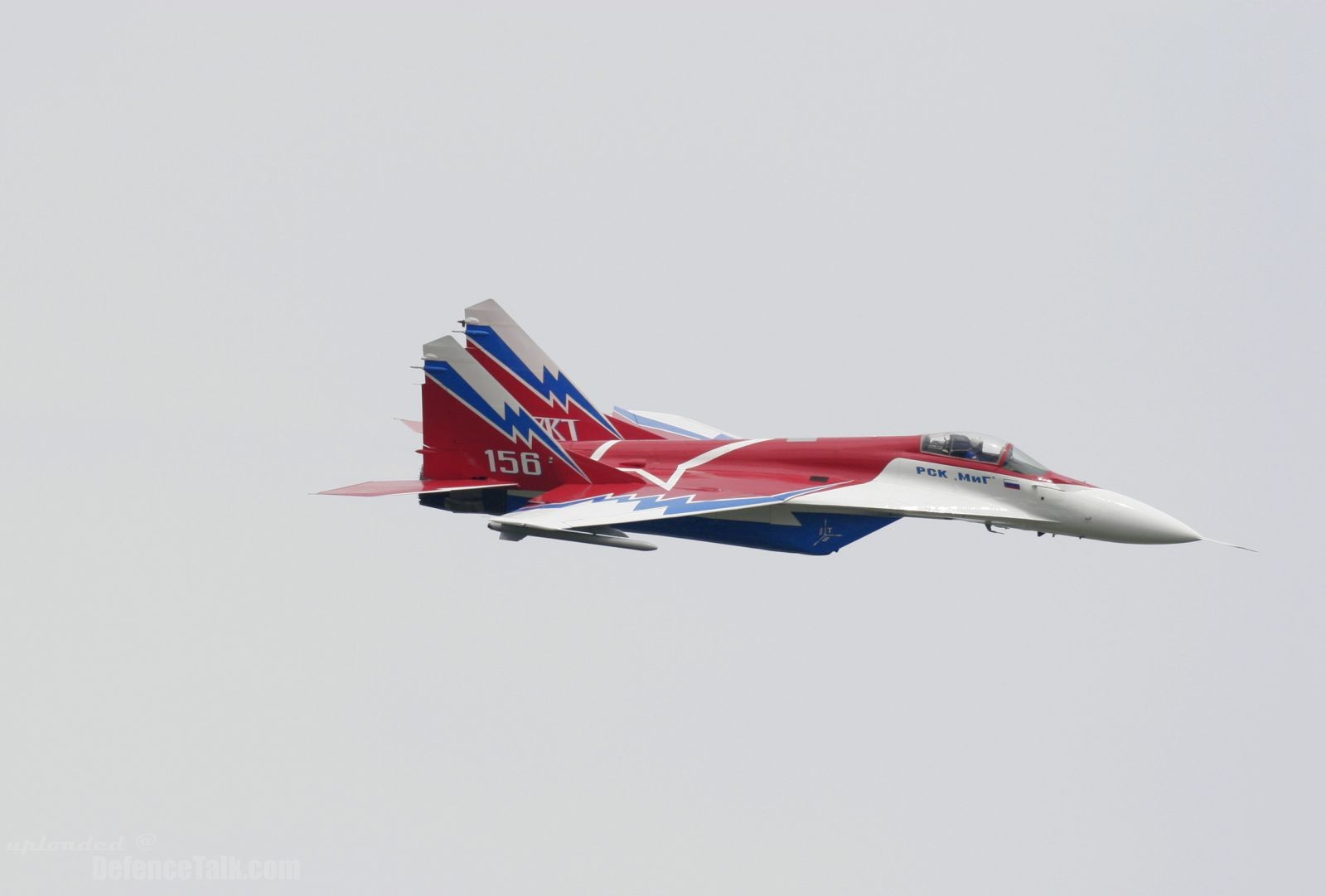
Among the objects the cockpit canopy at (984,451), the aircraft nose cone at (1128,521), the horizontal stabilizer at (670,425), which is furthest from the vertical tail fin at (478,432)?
the aircraft nose cone at (1128,521)

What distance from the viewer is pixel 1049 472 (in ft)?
85.1

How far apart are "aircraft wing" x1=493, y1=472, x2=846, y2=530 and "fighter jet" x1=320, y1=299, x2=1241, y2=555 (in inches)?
1.3

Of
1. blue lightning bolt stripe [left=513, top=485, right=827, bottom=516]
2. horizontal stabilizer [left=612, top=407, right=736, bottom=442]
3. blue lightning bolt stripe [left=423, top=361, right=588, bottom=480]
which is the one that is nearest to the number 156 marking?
blue lightning bolt stripe [left=423, top=361, right=588, bottom=480]

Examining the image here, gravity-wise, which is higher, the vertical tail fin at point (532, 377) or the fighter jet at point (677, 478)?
the vertical tail fin at point (532, 377)

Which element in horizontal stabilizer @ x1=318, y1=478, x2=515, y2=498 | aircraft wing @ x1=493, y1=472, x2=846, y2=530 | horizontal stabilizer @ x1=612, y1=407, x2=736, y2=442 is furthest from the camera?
horizontal stabilizer @ x1=612, y1=407, x2=736, y2=442

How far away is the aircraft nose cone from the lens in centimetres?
2541

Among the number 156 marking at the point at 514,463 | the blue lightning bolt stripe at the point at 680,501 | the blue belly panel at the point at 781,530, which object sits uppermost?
the number 156 marking at the point at 514,463

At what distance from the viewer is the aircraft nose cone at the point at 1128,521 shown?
83.4 ft

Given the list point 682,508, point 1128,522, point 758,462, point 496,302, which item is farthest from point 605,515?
point 1128,522

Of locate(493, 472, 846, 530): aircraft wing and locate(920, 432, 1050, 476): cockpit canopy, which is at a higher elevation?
locate(920, 432, 1050, 476): cockpit canopy

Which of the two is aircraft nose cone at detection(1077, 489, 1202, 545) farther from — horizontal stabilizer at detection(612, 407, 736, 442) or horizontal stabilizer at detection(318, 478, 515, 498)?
horizontal stabilizer at detection(318, 478, 515, 498)

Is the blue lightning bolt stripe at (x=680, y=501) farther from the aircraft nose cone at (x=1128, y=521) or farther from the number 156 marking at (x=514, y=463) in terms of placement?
the aircraft nose cone at (x=1128, y=521)

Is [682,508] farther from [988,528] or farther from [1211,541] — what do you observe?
[1211,541]

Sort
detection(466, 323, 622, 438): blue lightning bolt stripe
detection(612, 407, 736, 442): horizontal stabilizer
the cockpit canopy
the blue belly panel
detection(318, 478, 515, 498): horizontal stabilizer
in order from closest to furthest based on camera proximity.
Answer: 1. the cockpit canopy
2. the blue belly panel
3. detection(318, 478, 515, 498): horizontal stabilizer
4. detection(466, 323, 622, 438): blue lightning bolt stripe
5. detection(612, 407, 736, 442): horizontal stabilizer
